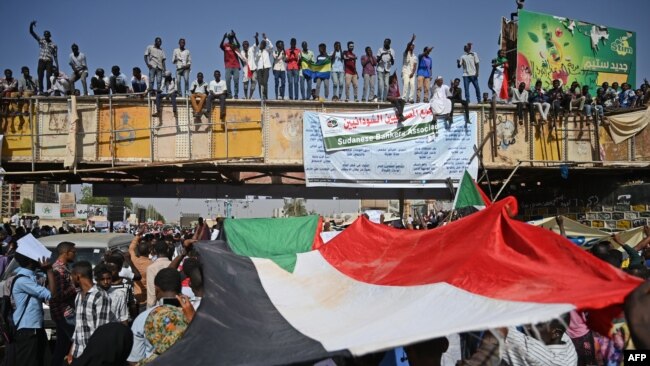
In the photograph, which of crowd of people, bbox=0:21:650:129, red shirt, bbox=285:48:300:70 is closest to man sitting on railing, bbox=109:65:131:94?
crowd of people, bbox=0:21:650:129

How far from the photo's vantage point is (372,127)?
Answer: 14789mm

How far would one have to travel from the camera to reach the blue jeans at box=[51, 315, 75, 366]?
646 cm

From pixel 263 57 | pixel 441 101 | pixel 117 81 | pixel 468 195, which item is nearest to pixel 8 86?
pixel 117 81

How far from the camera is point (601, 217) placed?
16188mm

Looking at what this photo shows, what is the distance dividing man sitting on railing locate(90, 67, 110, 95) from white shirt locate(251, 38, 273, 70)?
12.5 feet

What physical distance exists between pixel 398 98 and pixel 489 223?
37.6ft

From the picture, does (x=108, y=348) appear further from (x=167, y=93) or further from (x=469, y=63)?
(x=469, y=63)

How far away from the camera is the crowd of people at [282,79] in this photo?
14680mm

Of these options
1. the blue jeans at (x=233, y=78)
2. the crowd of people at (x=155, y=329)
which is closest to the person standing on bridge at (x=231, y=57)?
the blue jeans at (x=233, y=78)

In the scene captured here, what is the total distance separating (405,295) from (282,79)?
12318mm

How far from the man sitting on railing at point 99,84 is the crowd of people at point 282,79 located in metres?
0.02
